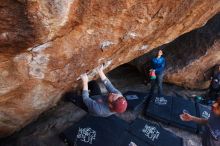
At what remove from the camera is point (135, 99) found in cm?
715

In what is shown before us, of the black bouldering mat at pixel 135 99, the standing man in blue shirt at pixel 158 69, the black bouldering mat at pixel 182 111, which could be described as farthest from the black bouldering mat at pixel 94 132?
the standing man in blue shirt at pixel 158 69

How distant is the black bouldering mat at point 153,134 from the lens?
19.8 feet

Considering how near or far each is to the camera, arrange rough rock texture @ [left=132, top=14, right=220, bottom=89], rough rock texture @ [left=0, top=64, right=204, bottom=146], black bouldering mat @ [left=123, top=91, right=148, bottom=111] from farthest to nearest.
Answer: rough rock texture @ [left=132, top=14, right=220, bottom=89] < black bouldering mat @ [left=123, top=91, right=148, bottom=111] < rough rock texture @ [left=0, top=64, right=204, bottom=146]

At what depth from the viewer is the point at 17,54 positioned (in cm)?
375

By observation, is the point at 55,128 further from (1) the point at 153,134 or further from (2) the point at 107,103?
(2) the point at 107,103

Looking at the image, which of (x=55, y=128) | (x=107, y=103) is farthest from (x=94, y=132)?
(x=107, y=103)

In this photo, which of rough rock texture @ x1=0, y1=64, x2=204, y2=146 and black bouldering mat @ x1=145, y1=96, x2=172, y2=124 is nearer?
rough rock texture @ x1=0, y1=64, x2=204, y2=146

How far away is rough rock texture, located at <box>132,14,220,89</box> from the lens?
7.60 meters

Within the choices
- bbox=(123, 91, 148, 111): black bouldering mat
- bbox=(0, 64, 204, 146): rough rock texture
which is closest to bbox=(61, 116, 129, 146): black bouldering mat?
bbox=(0, 64, 204, 146): rough rock texture

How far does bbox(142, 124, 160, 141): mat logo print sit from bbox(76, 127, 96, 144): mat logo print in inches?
42.3

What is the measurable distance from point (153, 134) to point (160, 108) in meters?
0.88

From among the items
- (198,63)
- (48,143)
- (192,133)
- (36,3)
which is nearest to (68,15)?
(36,3)

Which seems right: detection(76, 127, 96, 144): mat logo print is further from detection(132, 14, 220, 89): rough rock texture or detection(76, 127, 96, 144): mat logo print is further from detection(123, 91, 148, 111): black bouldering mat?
detection(132, 14, 220, 89): rough rock texture

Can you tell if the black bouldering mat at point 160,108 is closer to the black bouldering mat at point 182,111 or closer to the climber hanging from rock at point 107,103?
the black bouldering mat at point 182,111
